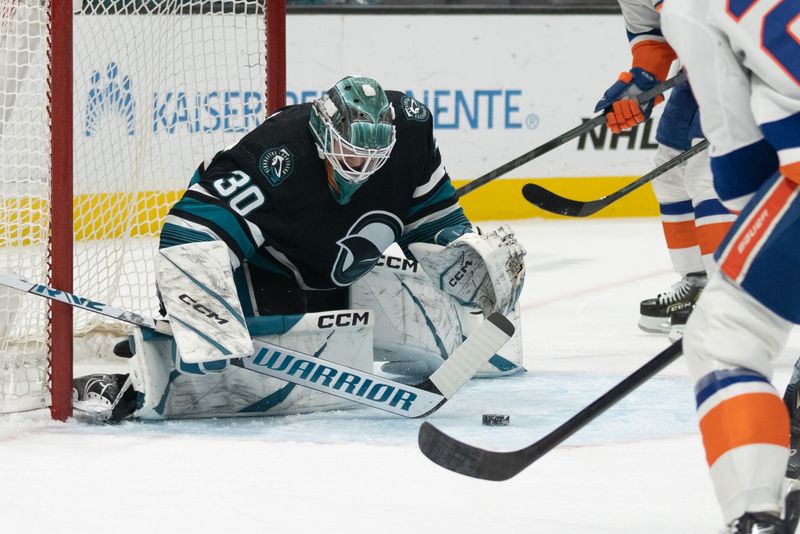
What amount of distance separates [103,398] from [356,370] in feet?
1.67

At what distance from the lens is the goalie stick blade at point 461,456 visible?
1914mm

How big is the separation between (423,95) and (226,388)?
3420 mm

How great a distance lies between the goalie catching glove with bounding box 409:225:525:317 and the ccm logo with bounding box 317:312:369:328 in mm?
201

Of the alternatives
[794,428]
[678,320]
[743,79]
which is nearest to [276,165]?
[794,428]

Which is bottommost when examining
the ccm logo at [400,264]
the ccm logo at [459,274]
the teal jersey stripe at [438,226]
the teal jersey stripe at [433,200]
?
the ccm logo at [400,264]

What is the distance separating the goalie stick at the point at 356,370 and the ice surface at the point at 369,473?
5 cm

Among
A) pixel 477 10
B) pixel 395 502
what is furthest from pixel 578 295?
pixel 395 502

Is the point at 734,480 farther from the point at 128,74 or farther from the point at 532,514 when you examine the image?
the point at 128,74

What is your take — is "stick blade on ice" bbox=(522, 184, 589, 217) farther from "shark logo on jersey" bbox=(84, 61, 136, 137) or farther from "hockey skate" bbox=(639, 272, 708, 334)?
"shark logo on jersey" bbox=(84, 61, 136, 137)

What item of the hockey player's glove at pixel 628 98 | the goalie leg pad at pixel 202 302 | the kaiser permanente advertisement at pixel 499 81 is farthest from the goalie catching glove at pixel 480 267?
the kaiser permanente advertisement at pixel 499 81

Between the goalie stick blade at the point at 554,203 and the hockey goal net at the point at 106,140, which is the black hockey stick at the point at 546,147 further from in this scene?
the hockey goal net at the point at 106,140

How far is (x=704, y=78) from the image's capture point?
1.53 metres

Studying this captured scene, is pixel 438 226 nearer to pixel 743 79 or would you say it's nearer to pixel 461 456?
pixel 461 456

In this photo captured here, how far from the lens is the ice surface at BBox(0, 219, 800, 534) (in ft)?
6.49
